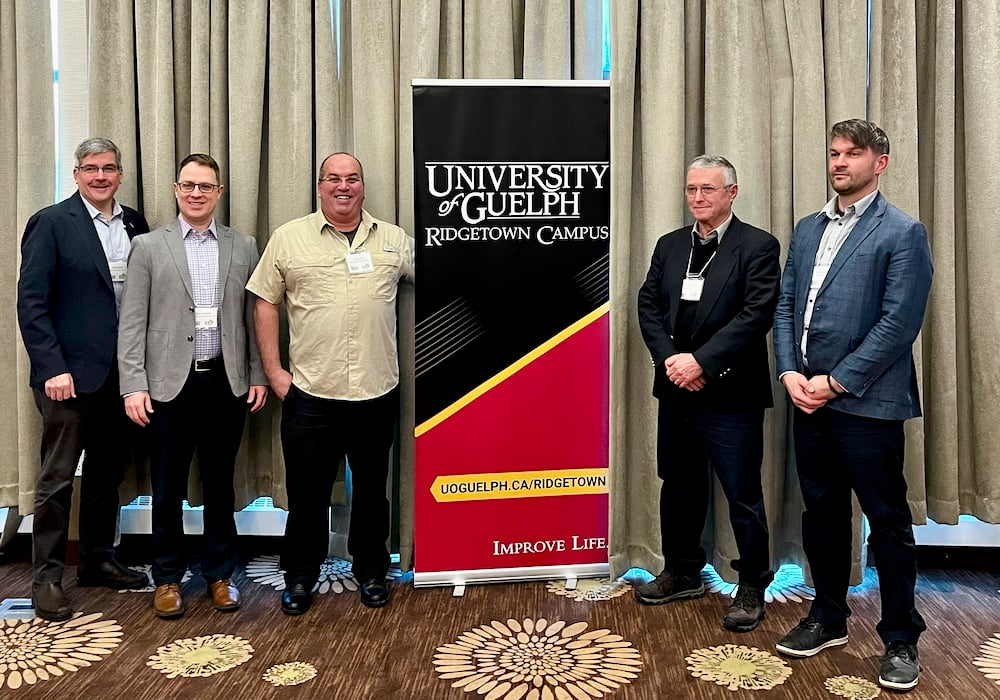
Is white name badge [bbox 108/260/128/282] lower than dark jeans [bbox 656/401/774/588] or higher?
higher

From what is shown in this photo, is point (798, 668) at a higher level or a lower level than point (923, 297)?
lower

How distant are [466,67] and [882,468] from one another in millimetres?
2304

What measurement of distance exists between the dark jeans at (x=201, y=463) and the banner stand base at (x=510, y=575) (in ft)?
2.64

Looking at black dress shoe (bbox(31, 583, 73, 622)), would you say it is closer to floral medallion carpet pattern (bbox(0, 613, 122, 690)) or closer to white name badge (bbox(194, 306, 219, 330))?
floral medallion carpet pattern (bbox(0, 613, 122, 690))

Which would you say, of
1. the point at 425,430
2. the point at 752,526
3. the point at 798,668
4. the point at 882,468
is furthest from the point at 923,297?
the point at 425,430

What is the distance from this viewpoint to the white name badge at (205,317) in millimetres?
3180

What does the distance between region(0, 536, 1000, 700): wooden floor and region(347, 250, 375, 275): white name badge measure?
4.33 ft

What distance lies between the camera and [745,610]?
10.4 ft

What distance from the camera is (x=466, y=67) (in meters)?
3.63

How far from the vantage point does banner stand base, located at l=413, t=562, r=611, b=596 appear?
11.4ft

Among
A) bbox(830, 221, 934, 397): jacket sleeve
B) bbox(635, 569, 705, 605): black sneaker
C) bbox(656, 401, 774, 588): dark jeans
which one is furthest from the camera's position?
bbox(635, 569, 705, 605): black sneaker

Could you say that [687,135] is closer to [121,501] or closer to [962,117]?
[962,117]

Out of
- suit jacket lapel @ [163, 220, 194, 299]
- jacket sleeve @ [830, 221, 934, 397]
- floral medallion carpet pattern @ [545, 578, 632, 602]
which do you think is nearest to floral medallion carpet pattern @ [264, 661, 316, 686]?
floral medallion carpet pattern @ [545, 578, 632, 602]

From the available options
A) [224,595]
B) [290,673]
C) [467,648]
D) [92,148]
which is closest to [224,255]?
[92,148]
